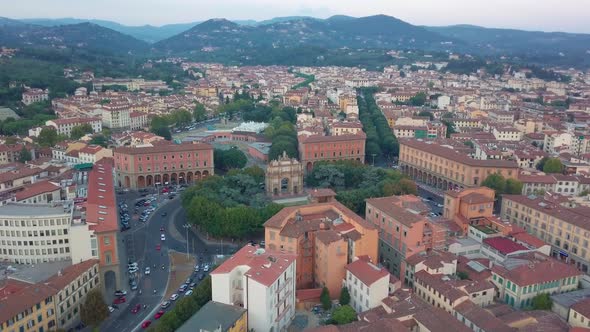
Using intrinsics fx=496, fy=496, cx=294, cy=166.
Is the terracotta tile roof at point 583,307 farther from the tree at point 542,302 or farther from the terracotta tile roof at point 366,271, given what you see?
the terracotta tile roof at point 366,271

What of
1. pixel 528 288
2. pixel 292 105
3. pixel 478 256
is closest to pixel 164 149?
pixel 478 256

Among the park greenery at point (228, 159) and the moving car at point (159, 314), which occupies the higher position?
the park greenery at point (228, 159)

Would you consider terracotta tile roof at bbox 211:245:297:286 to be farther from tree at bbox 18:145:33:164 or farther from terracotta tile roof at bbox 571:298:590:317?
tree at bbox 18:145:33:164

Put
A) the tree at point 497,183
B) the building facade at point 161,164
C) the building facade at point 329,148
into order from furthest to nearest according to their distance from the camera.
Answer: the building facade at point 329,148 < the building facade at point 161,164 < the tree at point 497,183

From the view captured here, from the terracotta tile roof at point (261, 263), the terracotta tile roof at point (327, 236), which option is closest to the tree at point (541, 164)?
the terracotta tile roof at point (327, 236)

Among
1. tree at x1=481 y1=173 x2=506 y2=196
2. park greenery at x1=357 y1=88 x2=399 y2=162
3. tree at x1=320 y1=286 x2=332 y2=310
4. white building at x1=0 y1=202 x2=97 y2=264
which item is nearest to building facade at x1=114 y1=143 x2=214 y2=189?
park greenery at x1=357 y1=88 x2=399 y2=162

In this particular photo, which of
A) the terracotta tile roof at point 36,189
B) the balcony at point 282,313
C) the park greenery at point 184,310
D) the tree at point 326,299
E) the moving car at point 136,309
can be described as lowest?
the moving car at point 136,309

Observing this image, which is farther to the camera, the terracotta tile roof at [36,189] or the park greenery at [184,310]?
the terracotta tile roof at [36,189]

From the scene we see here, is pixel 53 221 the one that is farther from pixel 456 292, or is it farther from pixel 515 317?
pixel 515 317
